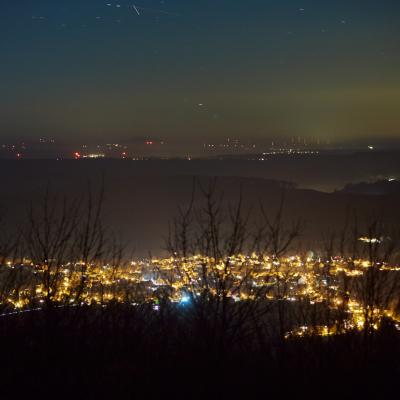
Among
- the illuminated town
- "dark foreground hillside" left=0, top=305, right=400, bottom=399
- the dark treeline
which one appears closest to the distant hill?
the illuminated town

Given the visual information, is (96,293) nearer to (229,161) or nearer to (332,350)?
(332,350)

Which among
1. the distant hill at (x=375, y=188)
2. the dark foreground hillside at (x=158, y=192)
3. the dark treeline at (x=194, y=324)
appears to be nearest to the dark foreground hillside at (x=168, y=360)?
the dark treeline at (x=194, y=324)

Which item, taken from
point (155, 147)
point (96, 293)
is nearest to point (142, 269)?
point (96, 293)

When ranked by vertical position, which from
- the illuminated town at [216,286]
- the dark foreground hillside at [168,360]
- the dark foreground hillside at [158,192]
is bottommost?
the dark foreground hillside at [168,360]

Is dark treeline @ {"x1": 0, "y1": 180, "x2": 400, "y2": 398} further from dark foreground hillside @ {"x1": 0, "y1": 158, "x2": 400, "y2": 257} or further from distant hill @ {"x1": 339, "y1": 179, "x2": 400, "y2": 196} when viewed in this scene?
distant hill @ {"x1": 339, "y1": 179, "x2": 400, "y2": 196}

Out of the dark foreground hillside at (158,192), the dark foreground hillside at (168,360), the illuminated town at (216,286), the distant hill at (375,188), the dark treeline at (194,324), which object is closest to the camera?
the dark foreground hillside at (168,360)

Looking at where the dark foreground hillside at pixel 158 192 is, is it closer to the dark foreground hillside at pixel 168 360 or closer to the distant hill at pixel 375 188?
the distant hill at pixel 375 188
